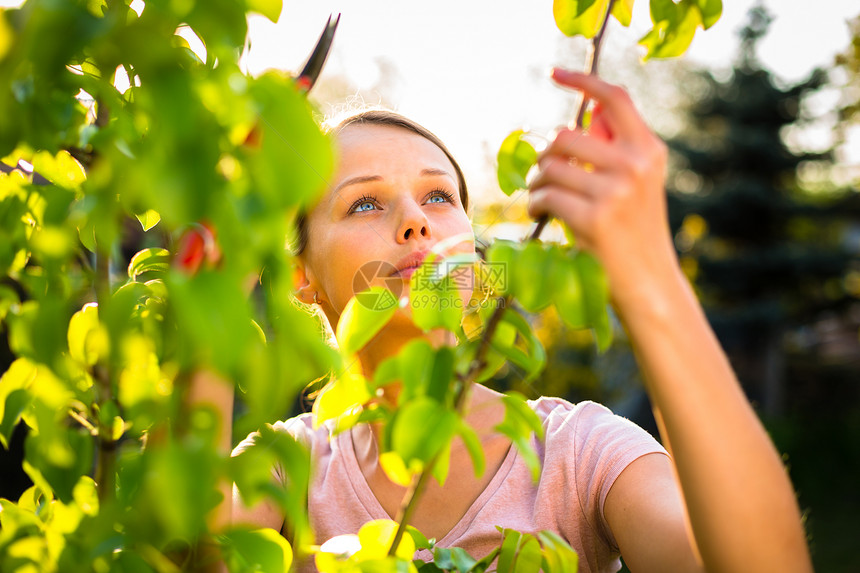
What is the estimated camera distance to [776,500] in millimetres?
622

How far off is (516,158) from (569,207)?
103mm

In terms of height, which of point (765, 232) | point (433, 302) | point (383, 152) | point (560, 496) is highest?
point (765, 232)

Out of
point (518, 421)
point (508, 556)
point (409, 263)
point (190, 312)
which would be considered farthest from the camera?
point (409, 263)

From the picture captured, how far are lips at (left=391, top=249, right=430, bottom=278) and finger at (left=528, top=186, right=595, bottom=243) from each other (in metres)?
Answer: 0.68

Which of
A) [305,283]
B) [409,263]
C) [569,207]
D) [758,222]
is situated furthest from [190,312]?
[758,222]

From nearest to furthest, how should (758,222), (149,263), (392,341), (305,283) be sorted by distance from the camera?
(149,263)
(392,341)
(305,283)
(758,222)

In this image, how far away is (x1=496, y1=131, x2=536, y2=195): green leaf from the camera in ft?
2.03

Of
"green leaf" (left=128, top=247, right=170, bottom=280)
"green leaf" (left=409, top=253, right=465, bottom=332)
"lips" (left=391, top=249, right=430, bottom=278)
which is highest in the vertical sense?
"lips" (left=391, top=249, right=430, bottom=278)

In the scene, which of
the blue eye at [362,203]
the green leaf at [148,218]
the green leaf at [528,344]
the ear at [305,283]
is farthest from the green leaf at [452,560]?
the ear at [305,283]

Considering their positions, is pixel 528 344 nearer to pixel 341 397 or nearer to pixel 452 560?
pixel 341 397

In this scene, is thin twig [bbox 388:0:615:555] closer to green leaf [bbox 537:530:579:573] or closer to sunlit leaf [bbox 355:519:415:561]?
sunlit leaf [bbox 355:519:415:561]

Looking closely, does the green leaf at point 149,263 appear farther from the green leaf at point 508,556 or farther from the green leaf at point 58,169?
the green leaf at point 508,556

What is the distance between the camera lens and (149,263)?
2.62 ft
